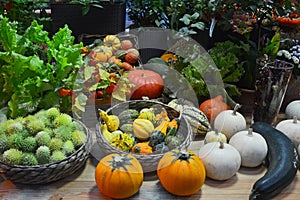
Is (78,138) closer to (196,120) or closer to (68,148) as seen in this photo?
(68,148)

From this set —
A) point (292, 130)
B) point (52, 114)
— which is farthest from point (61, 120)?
point (292, 130)

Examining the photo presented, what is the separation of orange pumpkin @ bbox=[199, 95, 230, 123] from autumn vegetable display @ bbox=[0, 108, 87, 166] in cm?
42

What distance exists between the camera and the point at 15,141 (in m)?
0.81

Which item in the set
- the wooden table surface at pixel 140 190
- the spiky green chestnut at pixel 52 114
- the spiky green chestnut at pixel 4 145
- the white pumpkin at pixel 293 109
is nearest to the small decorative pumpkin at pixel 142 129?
the wooden table surface at pixel 140 190

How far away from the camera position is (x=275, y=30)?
126 cm

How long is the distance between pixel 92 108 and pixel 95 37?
39 centimetres

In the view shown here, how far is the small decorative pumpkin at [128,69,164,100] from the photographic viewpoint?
1.19m

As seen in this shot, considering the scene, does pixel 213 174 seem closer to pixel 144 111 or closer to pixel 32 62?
pixel 144 111

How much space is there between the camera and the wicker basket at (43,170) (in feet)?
2.57

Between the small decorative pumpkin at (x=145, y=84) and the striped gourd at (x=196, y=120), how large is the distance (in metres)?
0.19

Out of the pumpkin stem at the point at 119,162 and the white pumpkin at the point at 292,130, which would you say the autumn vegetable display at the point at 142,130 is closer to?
the pumpkin stem at the point at 119,162

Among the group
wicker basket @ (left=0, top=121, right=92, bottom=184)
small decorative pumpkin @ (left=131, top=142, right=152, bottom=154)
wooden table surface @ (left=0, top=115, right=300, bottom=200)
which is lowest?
wooden table surface @ (left=0, top=115, right=300, bottom=200)

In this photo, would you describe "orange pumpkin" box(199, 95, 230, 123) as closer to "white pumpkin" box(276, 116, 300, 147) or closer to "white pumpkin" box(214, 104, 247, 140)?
"white pumpkin" box(214, 104, 247, 140)

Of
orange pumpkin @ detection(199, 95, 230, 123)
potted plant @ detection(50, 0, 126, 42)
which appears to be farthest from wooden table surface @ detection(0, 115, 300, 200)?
potted plant @ detection(50, 0, 126, 42)
